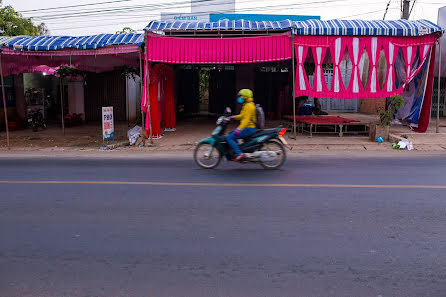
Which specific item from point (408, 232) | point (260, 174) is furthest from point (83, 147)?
point (408, 232)

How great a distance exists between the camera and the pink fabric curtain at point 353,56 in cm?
1307

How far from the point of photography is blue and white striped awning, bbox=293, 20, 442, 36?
12859mm

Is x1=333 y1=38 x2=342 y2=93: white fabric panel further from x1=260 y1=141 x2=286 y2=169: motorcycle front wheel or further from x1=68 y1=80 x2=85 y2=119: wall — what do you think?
x1=68 y1=80 x2=85 y2=119: wall

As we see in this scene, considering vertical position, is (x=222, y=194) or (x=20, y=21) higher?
(x=20, y=21)

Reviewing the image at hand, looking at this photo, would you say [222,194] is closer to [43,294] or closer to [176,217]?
[176,217]

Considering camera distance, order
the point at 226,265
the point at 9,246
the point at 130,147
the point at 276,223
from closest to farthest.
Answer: the point at 226,265, the point at 9,246, the point at 276,223, the point at 130,147

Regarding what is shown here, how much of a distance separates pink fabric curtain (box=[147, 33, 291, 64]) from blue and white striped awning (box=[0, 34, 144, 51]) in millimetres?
668

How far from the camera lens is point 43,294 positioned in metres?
3.26

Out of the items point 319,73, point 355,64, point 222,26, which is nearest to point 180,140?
point 222,26

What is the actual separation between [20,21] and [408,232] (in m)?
28.1

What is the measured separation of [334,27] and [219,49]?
12.1ft

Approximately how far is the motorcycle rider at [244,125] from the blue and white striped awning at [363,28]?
564 cm

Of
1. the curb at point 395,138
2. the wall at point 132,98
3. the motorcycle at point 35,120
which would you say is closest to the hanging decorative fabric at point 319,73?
the curb at point 395,138

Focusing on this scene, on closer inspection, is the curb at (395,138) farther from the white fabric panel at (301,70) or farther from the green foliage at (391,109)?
the white fabric panel at (301,70)
